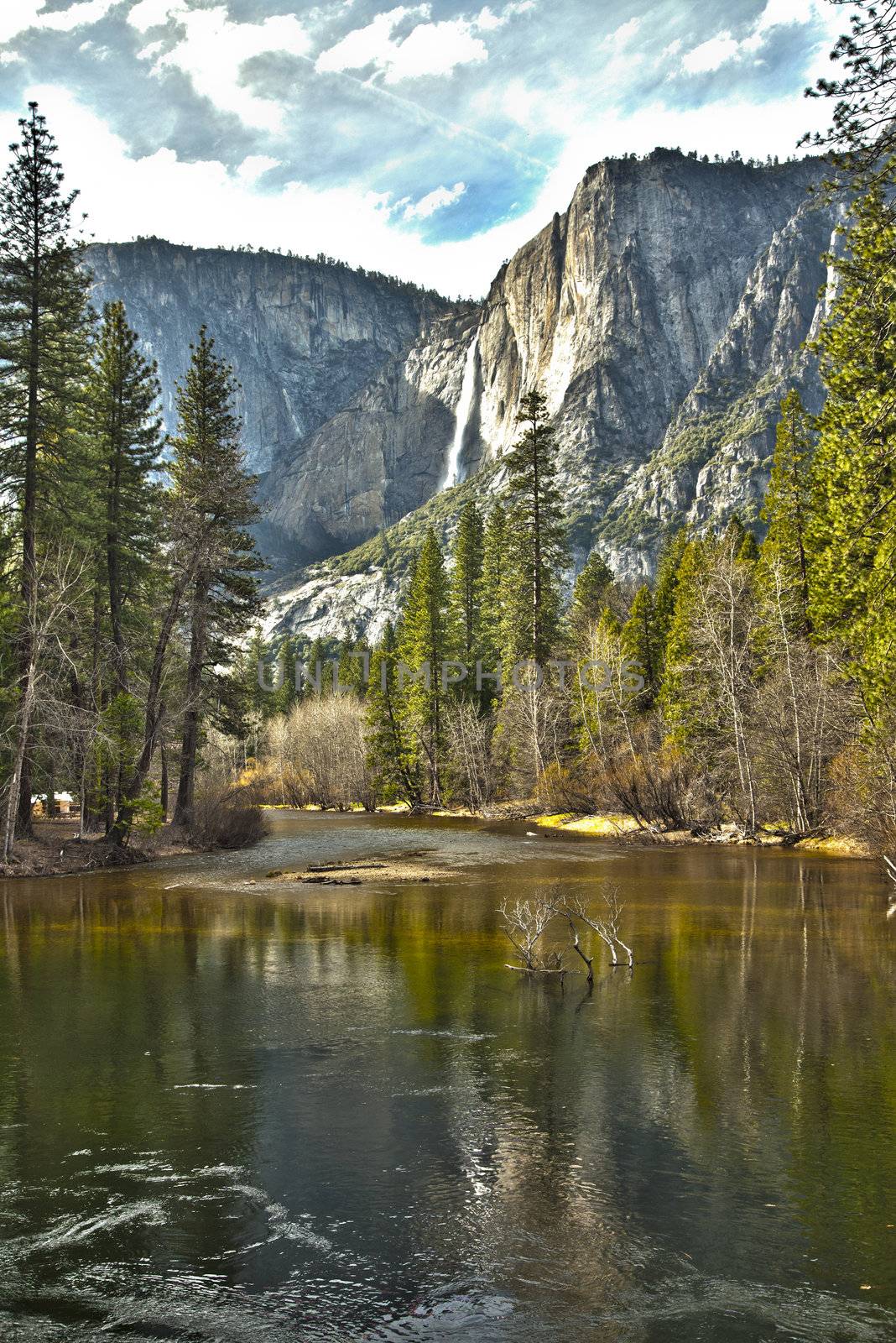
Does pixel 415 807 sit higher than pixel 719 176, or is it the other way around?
pixel 719 176

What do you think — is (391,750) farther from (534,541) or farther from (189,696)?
(189,696)

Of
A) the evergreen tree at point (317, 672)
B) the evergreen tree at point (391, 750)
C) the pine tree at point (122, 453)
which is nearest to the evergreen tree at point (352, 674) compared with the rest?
the evergreen tree at point (317, 672)

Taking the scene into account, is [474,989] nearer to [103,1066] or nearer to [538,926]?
[538,926]

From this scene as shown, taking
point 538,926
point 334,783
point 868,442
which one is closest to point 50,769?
point 538,926

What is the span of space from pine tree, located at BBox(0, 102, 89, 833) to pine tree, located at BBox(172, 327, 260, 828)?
483 cm

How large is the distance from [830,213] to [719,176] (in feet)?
87.2

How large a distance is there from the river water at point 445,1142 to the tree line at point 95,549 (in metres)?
12.6

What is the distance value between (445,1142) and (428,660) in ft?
176

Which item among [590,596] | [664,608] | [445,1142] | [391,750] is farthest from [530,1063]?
[590,596]

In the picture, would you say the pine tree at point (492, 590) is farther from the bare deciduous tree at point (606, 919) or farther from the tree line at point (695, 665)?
the bare deciduous tree at point (606, 919)

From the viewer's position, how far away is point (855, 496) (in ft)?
71.6

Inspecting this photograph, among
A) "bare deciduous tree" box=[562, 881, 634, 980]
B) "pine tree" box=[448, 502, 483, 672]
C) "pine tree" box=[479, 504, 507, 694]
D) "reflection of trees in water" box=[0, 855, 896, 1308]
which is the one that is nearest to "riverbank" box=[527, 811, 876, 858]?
"bare deciduous tree" box=[562, 881, 634, 980]

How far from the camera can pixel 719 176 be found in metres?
195

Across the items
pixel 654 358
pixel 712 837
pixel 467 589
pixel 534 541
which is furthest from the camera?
pixel 654 358
